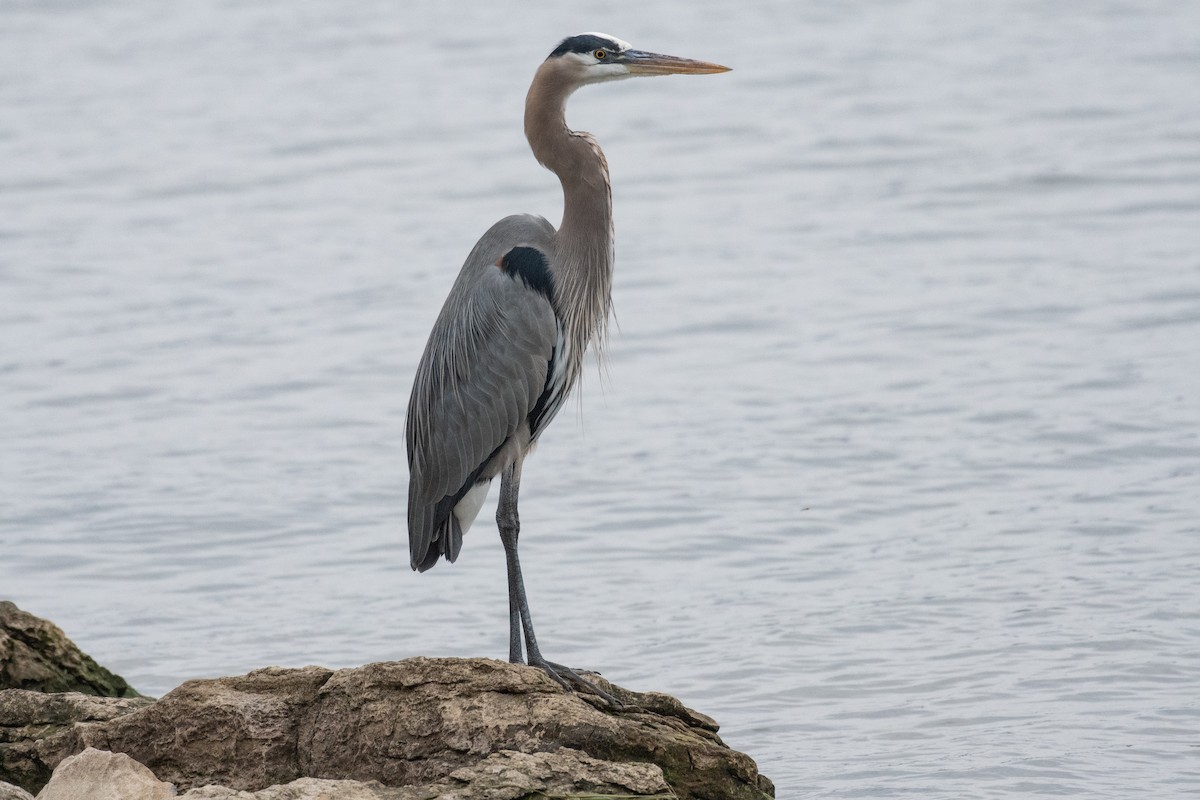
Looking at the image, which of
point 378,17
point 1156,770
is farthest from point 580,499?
point 378,17

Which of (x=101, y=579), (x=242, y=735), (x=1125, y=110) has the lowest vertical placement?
(x=101, y=579)

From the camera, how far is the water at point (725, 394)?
7.44 m

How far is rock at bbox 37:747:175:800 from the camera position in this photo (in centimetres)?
437

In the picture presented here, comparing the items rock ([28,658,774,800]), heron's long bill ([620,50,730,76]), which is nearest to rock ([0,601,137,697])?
rock ([28,658,774,800])

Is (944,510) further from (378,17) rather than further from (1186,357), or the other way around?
(378,17)

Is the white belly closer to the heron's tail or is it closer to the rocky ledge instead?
the heron's tail

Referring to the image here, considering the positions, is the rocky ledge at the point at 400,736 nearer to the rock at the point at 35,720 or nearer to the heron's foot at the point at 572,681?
the rock at the point at 35,720

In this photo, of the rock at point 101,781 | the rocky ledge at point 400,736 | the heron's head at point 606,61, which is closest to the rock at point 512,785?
the rocky ledge at point 400,736

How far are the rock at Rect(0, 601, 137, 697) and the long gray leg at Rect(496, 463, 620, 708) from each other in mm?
1358

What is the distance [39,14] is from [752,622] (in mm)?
20070

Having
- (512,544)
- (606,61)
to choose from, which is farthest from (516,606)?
(606,61)

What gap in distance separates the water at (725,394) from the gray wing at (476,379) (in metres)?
1.48

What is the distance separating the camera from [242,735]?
487 cm

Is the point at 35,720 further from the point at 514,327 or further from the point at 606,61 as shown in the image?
the point at 606,61
